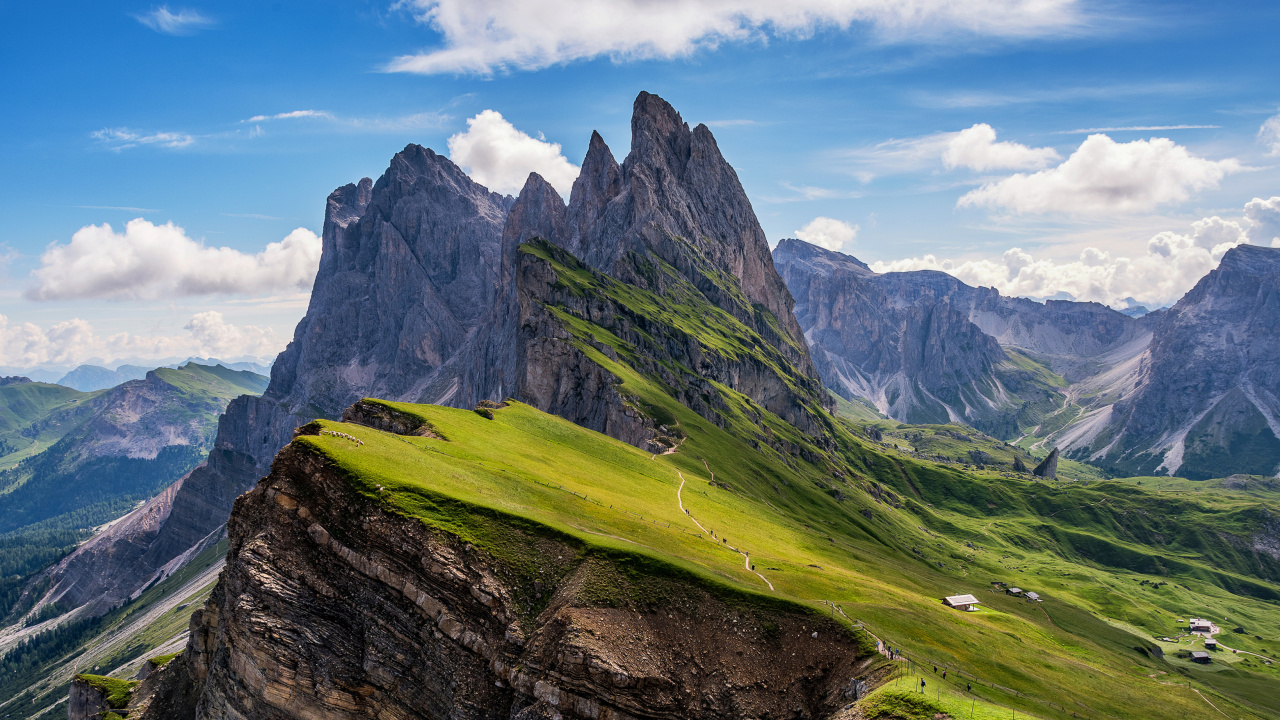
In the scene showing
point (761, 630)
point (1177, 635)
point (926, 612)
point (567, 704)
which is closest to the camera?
point (567, 704)

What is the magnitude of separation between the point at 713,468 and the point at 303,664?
102 meters

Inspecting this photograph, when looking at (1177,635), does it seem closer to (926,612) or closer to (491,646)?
(926,612)

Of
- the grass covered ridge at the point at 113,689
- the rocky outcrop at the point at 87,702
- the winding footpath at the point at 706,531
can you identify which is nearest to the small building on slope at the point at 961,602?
the winding footpath at the point at 706,531

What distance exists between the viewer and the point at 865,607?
60094 mm

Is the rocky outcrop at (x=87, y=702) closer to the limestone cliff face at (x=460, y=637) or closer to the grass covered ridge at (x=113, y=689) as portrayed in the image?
the grass covered ridge at (x=113, y=689)

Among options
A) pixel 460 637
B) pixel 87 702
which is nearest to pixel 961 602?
pixel 460 637

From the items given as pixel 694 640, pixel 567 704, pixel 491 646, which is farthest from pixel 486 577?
pixel 694 640

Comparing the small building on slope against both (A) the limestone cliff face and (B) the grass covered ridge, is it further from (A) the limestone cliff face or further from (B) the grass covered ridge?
(B) the grass covered ridge

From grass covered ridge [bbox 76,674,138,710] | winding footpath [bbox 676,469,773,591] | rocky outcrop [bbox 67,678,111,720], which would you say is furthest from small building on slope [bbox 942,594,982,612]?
rocky outcrop [bbox 67,678,111,720]

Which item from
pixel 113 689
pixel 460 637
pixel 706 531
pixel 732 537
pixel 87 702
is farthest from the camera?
pixel 732 537

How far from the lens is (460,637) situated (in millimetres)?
45312

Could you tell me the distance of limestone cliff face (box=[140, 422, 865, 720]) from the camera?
43.7 m

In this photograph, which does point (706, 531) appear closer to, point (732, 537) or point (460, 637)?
point (732, 537)

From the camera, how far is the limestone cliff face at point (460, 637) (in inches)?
1721
